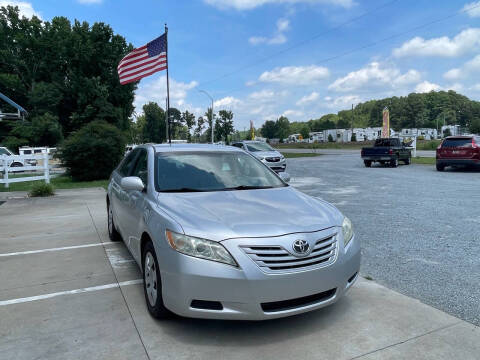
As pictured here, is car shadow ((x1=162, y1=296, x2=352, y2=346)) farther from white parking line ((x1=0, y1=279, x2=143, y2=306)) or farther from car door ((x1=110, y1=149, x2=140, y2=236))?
car door ((x1=110, y1=149, x2=140, y2=236))

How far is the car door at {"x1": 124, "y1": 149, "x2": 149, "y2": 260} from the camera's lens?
12.7ft

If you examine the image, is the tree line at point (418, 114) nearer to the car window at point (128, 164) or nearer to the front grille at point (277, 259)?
the car window at point (128, 164)

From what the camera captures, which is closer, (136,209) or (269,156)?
(136,209)

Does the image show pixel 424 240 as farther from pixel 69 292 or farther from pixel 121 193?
pixel 69 292

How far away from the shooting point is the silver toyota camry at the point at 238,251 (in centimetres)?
280

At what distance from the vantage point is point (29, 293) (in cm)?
406

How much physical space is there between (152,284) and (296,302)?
131 centimetres

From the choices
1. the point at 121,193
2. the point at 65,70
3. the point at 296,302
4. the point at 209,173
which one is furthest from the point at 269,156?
the point at 65,70

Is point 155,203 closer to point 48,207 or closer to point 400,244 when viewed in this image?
point 400,244

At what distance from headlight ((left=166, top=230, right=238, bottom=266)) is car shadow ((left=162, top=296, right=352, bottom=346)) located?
0.70 m

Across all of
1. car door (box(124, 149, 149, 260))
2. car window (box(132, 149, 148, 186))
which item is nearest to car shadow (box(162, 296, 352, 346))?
car door (box(124, 149, 149, 260))

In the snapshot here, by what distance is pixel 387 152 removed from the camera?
2100cm

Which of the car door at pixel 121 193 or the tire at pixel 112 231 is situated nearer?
the car door at pixel 121 193

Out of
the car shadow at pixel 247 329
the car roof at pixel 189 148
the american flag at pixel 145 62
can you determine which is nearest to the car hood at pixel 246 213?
the car shadow at pixel 247 329
